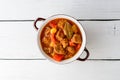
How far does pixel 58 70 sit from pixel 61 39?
4.6 inches

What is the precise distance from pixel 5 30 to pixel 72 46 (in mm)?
210

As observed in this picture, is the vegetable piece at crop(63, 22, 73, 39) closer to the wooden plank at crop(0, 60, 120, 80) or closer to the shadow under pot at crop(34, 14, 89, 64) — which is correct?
the shadow under pot at crop(34, 14, 89, 64)

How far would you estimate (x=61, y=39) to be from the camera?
756mm

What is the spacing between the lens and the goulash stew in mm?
754

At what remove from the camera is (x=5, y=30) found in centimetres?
84

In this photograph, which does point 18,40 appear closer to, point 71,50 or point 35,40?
point 35,40

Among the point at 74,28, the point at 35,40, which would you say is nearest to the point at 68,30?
the point at 74,28

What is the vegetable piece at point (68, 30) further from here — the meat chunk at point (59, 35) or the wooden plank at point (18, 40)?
the wooden plank at point (18, 40)
